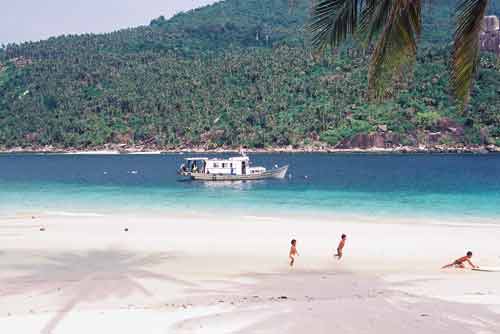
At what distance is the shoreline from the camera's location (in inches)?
5084

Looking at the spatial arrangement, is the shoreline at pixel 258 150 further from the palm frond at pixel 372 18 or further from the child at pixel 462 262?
the palm frond at pixel 372 18

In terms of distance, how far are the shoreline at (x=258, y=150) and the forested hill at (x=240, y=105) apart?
158 centimetres

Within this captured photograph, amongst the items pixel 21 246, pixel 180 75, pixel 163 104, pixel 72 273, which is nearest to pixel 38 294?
pixel 72 273

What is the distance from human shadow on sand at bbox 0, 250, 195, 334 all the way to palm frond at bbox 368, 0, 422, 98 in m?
7.10

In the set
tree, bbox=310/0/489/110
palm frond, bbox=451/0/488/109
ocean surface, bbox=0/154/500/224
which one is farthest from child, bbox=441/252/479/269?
ocean surface, bbox=0/154/500/224

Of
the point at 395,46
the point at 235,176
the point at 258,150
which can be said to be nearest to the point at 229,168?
the point at 235,176

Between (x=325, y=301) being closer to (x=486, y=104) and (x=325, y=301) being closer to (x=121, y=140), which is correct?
(x=486, y=104)

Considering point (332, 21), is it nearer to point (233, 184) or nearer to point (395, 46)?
point (395, 46)

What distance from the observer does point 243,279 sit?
15477 millimetres

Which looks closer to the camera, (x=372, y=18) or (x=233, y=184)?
(x=372, y=18)

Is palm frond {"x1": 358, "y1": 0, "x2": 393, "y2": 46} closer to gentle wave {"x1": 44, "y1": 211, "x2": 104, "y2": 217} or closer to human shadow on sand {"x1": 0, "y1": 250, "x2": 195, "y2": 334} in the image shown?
human shadow on sand {"x1": 0, "y1": 250, "x2": 195, "y2": 334}

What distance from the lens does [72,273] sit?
1616 cm

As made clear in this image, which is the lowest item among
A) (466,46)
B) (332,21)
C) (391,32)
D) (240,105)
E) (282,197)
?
(282,197)

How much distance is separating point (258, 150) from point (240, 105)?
20.9 metres
